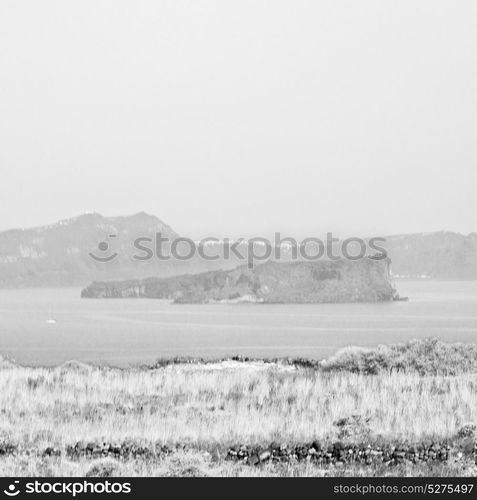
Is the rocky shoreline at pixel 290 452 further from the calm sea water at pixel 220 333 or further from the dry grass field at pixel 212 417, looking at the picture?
the calm sea water at pixel 220 333

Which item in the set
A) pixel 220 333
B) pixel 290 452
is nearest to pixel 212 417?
pixel 290 452

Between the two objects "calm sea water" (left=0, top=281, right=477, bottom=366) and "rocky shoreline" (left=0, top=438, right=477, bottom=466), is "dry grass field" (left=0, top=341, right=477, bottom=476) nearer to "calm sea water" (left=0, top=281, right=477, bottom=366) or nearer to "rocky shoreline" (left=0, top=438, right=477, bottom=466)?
"rocky shoreline" (left=0, top=438, right=477, bottom=466)

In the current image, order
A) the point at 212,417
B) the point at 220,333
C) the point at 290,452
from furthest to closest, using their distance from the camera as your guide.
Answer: the point at 220,333, the point at 212,417, the point at 290,452

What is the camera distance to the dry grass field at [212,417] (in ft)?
37.5

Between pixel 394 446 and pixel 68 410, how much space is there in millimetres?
6506

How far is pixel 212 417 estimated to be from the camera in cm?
1589

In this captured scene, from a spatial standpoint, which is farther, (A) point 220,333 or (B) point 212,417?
(A) point 220,333

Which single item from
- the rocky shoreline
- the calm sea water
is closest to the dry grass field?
the rocky shoreline

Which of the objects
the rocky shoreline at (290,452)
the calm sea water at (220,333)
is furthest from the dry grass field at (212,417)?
the calm sea water at (220,333)

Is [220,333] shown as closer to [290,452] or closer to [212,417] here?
[212,417]

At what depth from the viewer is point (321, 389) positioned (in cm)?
1995

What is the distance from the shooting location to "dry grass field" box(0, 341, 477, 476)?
11422 millimetres
